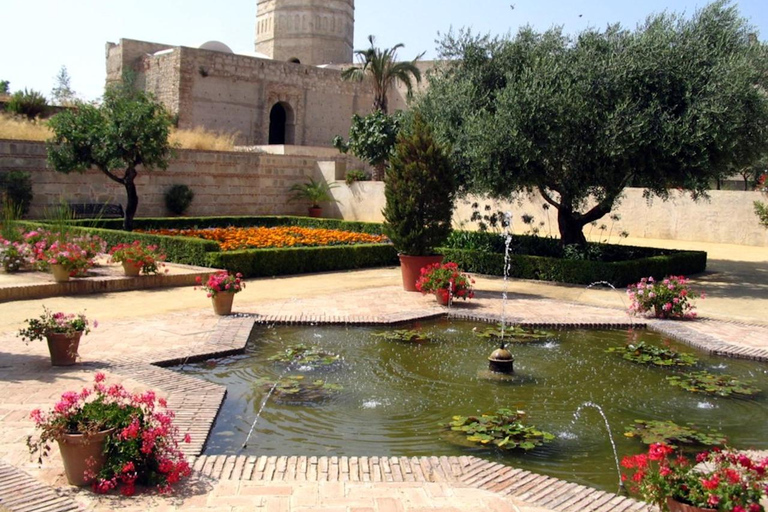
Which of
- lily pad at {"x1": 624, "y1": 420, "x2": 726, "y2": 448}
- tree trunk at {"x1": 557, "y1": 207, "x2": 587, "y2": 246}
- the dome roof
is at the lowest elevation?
lily pad at {"x1": 624, "y1": 420, "x2": 726, "y2": 448}

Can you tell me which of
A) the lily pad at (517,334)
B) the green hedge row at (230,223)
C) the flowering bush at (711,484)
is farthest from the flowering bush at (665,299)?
the green hedge row at (230,223)

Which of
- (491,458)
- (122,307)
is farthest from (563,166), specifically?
(491,458)

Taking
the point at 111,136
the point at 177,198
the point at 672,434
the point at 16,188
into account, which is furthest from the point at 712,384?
the point at 177,198

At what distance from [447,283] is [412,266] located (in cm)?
133

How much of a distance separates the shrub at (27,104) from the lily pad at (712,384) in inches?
1002

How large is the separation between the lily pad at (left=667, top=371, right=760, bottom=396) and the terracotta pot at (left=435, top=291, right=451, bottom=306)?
3743 mm

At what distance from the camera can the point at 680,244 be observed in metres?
19.7

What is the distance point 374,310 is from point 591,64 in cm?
604

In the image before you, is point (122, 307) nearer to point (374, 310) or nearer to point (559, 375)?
point (374, 310)

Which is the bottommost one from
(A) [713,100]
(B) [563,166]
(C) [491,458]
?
(C) [491,458]

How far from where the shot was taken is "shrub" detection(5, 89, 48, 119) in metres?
26.8

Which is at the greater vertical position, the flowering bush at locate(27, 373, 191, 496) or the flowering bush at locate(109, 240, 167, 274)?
the flowering bush at locate(109, 240, 167, 274)

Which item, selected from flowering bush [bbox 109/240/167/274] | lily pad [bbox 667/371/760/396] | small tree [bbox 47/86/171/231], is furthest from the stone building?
lily pad [bbox 667/371/760/396]

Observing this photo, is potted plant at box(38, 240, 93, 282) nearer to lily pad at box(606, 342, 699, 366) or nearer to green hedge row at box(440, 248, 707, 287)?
green hedge row at box(440, 248, 707, 287)
